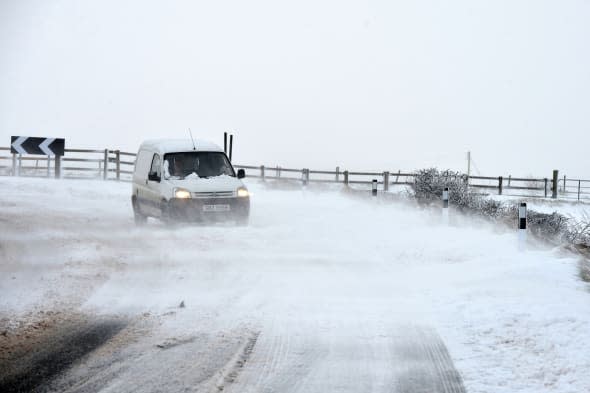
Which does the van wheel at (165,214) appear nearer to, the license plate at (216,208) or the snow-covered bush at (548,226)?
the license plate at (216,208)

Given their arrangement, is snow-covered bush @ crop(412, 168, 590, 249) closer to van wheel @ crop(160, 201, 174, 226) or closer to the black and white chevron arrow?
van wheel @ crop(160, 201, 174, 226)

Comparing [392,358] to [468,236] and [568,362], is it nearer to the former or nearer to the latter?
[568,362]

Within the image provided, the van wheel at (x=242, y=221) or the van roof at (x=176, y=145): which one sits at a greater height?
the van roof at (x=176, y=145)

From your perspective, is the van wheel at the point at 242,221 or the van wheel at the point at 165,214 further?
the van wheel at the point at 242,221

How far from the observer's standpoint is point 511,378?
4980 millimetres

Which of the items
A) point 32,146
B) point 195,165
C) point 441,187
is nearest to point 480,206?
point 441,187

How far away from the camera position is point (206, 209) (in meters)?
14.6

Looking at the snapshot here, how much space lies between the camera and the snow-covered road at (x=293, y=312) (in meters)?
5.00

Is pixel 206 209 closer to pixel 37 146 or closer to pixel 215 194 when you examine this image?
pixel 215 194

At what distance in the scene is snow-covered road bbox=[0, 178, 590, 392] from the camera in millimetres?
5004

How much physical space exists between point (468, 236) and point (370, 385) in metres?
8.82

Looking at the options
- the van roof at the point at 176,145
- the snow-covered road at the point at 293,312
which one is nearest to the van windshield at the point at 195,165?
the van roof at the point at 176,145

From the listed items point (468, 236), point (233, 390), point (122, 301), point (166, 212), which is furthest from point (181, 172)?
point (233, 390)

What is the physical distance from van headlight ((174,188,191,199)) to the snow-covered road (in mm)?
1030
